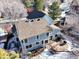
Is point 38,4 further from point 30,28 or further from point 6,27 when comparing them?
point 30,28

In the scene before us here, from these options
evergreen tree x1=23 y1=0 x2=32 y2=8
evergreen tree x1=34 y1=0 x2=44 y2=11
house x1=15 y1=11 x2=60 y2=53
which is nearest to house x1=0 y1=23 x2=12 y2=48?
house x1=15 y1=11 x2=60 y2=53

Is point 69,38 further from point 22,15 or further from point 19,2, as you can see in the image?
point 19,2

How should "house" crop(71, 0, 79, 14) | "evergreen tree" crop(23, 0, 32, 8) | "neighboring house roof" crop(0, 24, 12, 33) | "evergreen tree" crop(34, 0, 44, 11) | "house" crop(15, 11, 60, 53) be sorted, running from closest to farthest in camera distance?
"house" crop(15, 11, 60, 53) < "neighboring house roof" crop(0, 24, 12, 33) < "evergreen tree" crop(34, 0, 44, 11) < "evergreen tree" crop(23, 0, 32, 8) < "house" crop(71, 0, 79, 14)

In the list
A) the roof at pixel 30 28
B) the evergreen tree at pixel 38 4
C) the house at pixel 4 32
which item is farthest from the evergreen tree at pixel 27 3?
the roof at pixel 30 28

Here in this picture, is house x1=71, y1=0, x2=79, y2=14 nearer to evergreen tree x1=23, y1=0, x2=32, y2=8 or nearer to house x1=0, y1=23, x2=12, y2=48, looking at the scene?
evergreen tree x1=23, y1=0, x2=32, y2=8

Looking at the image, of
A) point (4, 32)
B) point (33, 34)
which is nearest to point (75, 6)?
point (33, 34)

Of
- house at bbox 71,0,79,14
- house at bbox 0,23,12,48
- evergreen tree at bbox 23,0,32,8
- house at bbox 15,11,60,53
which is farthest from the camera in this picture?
house at bbox 71,0,79,14

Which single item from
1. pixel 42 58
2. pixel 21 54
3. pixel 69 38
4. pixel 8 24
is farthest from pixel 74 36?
pixel 8 24

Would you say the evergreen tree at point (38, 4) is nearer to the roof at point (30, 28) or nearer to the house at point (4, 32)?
the house at point (4, 32)
